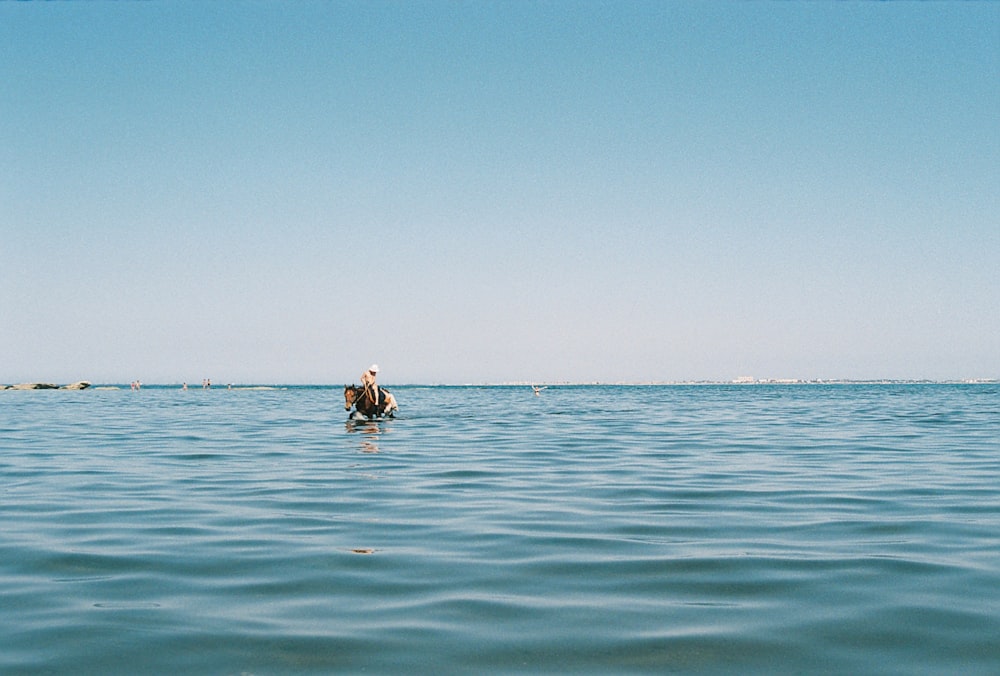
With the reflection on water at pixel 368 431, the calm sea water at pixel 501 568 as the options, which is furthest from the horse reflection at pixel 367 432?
the calm sea water at pixel 501 568

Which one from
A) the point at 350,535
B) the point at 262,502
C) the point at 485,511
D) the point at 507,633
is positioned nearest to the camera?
the point at 507,633

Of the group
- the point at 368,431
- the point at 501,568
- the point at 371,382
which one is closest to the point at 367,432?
the point at 368,431

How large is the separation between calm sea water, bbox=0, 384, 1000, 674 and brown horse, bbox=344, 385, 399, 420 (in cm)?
1469

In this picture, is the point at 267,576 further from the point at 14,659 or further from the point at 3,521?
the point at 3,521

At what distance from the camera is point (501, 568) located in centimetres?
798

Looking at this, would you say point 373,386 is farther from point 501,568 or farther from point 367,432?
point 501,568

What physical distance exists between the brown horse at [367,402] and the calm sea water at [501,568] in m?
14.7

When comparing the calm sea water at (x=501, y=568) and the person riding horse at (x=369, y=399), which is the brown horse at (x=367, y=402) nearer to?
the person riding horse at (x=369, y=399)

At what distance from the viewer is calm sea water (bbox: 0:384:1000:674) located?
18.0 ft

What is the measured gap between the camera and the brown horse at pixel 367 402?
106 feet

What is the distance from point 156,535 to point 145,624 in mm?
3879

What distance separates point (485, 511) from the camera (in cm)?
1148

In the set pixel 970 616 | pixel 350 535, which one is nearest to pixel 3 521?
pixel 350 535

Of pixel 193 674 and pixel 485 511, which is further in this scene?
pixel 485 511
